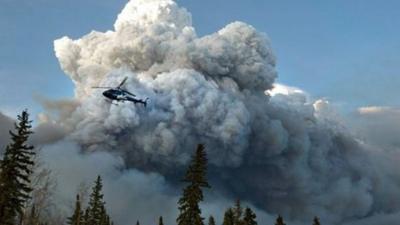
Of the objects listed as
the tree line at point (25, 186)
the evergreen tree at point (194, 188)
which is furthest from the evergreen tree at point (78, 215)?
the evergreen tree at point (194, 188)

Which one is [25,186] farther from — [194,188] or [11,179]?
[194,188]

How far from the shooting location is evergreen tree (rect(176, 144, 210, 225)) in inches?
1829

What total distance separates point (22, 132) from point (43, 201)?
3234cm

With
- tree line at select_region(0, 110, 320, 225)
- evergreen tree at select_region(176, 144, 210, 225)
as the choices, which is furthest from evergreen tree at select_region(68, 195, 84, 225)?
evergreen tree at select_region(176, 144, 210, 225)

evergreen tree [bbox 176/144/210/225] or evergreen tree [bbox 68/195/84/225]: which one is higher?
evergreen tree [bbox 68/195/84/225]

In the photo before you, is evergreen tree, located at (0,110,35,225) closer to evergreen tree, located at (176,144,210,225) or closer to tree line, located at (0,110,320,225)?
tree line, located at (0,110,320,225)

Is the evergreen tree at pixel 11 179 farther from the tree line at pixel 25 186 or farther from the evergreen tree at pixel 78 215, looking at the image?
the evergreen tree at pixel 78 215

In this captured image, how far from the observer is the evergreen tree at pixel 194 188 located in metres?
46.5

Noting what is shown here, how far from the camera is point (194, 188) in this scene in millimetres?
46625

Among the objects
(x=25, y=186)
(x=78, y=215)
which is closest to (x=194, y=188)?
(x=25, y=186)

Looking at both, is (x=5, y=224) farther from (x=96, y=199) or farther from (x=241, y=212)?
(x=241, y=212)

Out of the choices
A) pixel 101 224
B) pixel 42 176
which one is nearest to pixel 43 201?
pixel 42 176

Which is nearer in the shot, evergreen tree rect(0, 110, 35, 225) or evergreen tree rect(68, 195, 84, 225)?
evergreen tree rect(0, 110, 35, 225)

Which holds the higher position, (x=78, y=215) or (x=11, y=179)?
(x=78, y=215)
